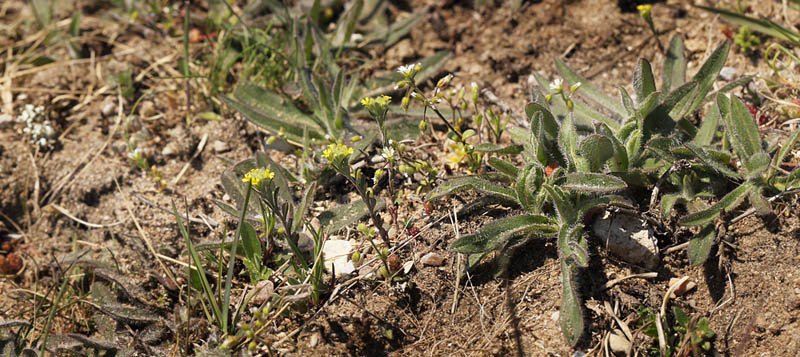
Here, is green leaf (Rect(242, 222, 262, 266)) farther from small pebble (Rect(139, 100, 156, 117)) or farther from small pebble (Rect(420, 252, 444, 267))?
small pebble (Rect(139, 100, 156, 117))

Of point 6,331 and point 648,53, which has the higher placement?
point 648,53

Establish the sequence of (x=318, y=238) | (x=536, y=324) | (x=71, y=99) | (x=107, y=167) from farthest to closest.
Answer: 1. (x=71, y=99)
2. (x=107, y=167)
3. (x=318, y=238)
4. (x=536, y=324)

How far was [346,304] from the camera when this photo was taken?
99.9 inches

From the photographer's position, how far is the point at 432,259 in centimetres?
259

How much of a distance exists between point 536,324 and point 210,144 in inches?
81.6

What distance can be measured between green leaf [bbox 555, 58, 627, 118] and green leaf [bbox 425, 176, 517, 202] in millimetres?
801

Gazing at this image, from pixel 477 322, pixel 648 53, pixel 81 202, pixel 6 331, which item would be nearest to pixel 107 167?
pixel 81 202

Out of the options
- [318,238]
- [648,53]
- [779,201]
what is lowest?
[318,238]

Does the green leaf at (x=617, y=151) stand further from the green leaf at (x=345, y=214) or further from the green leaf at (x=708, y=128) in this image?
the green leaf at (x=345, y=214)

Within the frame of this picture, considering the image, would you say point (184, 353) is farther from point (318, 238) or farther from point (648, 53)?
point (648, 53)

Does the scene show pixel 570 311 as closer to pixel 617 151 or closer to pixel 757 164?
pixel 617 151

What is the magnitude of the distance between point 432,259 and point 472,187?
1.21 feet

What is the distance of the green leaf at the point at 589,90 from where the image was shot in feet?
9.86

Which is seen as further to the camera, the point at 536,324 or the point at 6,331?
the point at 6,331
